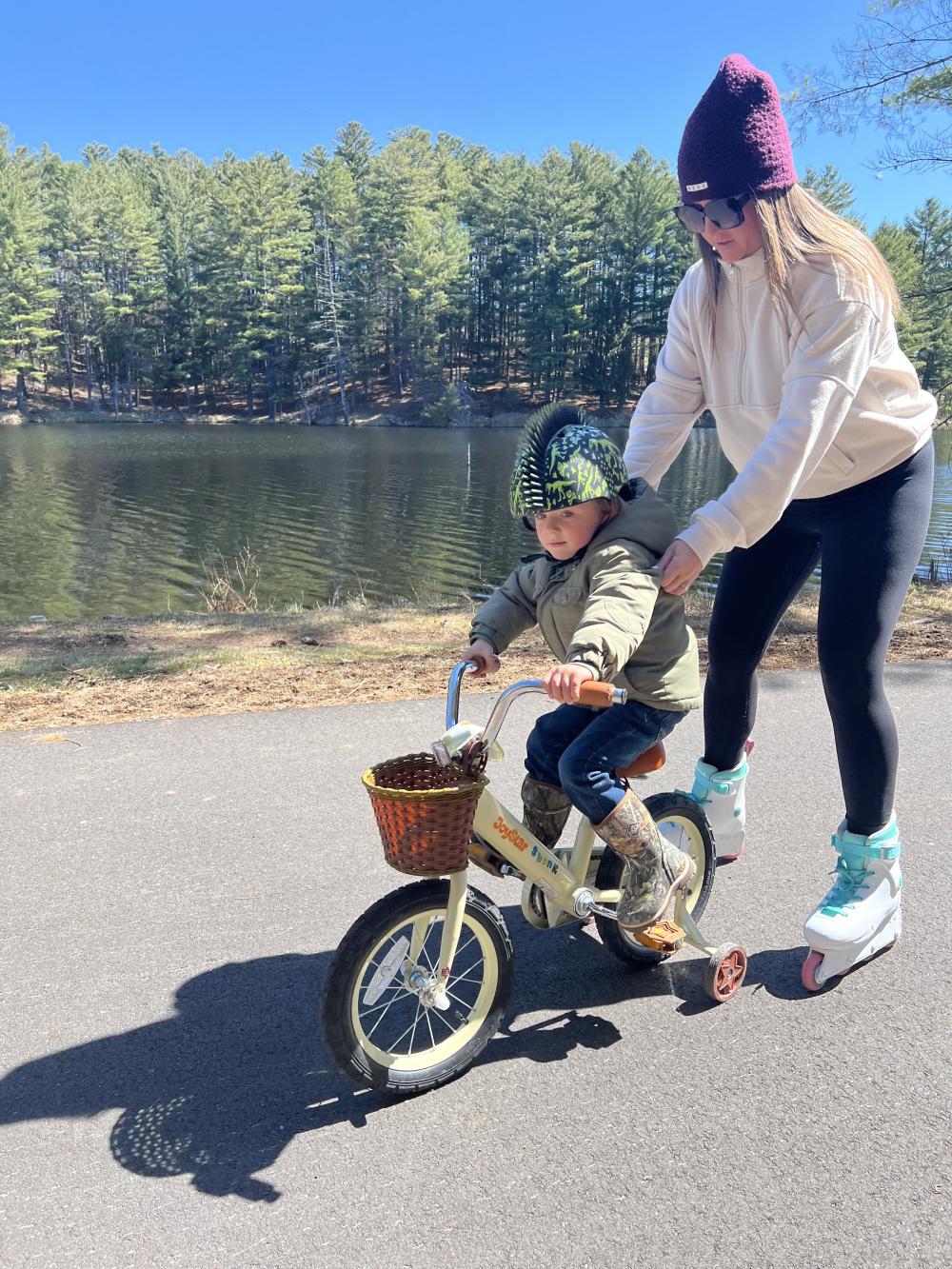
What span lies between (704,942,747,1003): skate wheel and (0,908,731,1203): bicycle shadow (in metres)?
0.17

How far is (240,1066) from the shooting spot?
97.1 inches

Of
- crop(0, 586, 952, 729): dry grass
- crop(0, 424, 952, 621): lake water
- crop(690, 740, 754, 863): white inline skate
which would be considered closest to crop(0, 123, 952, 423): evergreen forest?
crop(0, 424, 952, 621): lake water

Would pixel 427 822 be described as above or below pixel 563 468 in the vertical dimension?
below

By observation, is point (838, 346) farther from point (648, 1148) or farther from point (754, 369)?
point (648, 1148)

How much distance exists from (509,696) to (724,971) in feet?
3.68

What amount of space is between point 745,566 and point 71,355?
75.6 meters

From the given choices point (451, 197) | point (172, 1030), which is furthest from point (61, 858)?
point (451, 197)

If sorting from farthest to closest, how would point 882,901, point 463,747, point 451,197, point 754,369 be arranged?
point 451,197, point 882,901, point 754,369, point 463,747

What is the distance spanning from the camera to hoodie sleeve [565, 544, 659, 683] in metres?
2.21

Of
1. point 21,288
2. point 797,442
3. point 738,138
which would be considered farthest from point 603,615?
point 21,288

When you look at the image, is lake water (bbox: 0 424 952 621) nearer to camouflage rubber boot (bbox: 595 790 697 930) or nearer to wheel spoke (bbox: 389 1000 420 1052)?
wheel spoke (bbox: 389 1000 420 1052)

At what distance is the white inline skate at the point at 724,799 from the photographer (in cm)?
345

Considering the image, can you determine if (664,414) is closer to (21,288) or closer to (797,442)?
(797,442)

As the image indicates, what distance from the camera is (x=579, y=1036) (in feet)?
8.61
